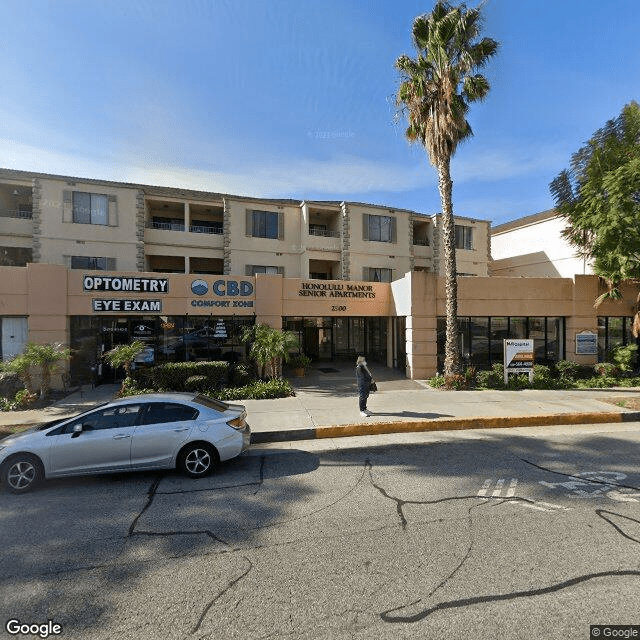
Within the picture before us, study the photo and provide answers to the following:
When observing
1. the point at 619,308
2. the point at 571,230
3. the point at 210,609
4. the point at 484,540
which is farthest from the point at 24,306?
the point at 619,308

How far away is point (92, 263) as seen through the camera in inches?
842

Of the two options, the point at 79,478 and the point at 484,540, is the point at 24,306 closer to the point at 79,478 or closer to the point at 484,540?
the point at 79,478

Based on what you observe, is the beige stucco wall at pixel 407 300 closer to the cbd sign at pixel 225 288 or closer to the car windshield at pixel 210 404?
the cbd sign at pixel 225 288

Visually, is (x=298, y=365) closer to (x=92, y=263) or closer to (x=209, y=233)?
(x=209, y=233)

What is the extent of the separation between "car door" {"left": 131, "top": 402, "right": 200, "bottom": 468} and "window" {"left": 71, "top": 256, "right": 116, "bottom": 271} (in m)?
18.2

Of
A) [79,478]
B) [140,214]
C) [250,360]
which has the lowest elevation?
[79,478]

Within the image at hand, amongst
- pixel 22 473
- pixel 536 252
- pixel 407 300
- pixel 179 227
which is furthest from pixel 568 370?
pixel 179 227

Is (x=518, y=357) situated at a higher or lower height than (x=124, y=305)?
lower

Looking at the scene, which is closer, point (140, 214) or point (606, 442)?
point (606, 442)

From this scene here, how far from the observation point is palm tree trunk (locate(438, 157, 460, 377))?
1379 centimetres

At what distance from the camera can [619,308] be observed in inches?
661

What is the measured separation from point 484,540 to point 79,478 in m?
6.39

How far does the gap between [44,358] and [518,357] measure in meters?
16.2

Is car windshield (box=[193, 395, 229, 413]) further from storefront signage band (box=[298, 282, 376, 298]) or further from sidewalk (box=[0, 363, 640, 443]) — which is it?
storefront signage band (box=[298, 282, 376, 298])
